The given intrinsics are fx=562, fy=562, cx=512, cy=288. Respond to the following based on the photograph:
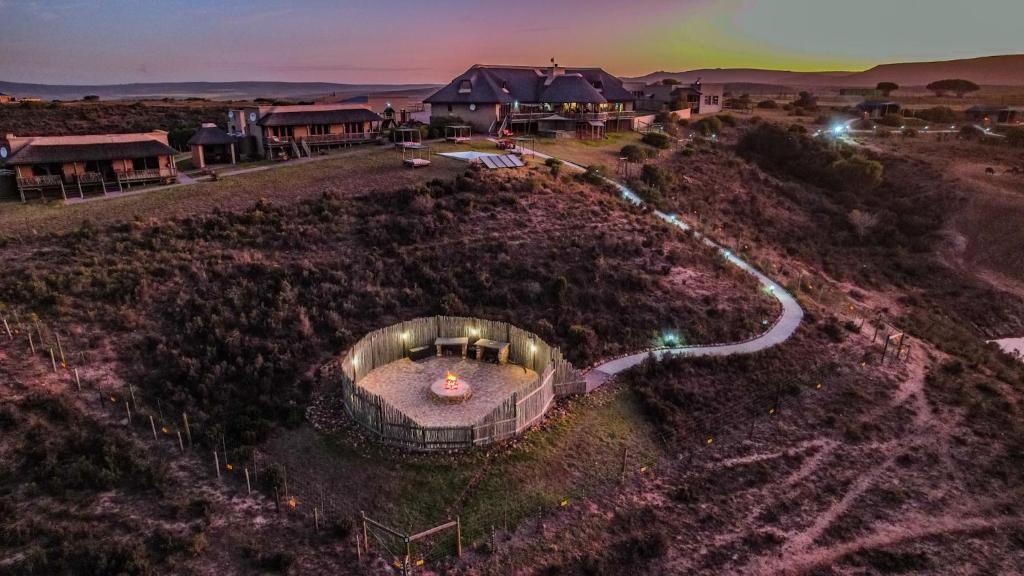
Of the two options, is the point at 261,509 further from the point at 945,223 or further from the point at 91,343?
the point at 945,223

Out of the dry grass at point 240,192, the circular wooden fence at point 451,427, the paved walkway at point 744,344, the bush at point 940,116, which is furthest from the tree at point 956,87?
the circular wooden fence at point 451,427

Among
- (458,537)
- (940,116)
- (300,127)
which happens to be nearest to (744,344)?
(458,537)

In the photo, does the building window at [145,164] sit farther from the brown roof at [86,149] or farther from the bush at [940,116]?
the bush at [940,116]

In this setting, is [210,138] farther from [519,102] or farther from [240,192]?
[519,102]

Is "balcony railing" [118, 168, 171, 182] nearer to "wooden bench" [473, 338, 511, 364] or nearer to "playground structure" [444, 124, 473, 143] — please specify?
"playground structure" [444, 124, 473, 143]

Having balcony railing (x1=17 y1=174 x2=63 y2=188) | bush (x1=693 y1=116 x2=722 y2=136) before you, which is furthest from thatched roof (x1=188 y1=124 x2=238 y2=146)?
bush (x1=693 y1=116 x2=722 y2=136)

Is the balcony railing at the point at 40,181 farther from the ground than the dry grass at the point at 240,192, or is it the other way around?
the balcony railing at the point at 40,181

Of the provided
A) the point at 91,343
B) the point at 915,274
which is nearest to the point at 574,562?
the point at 91,343
